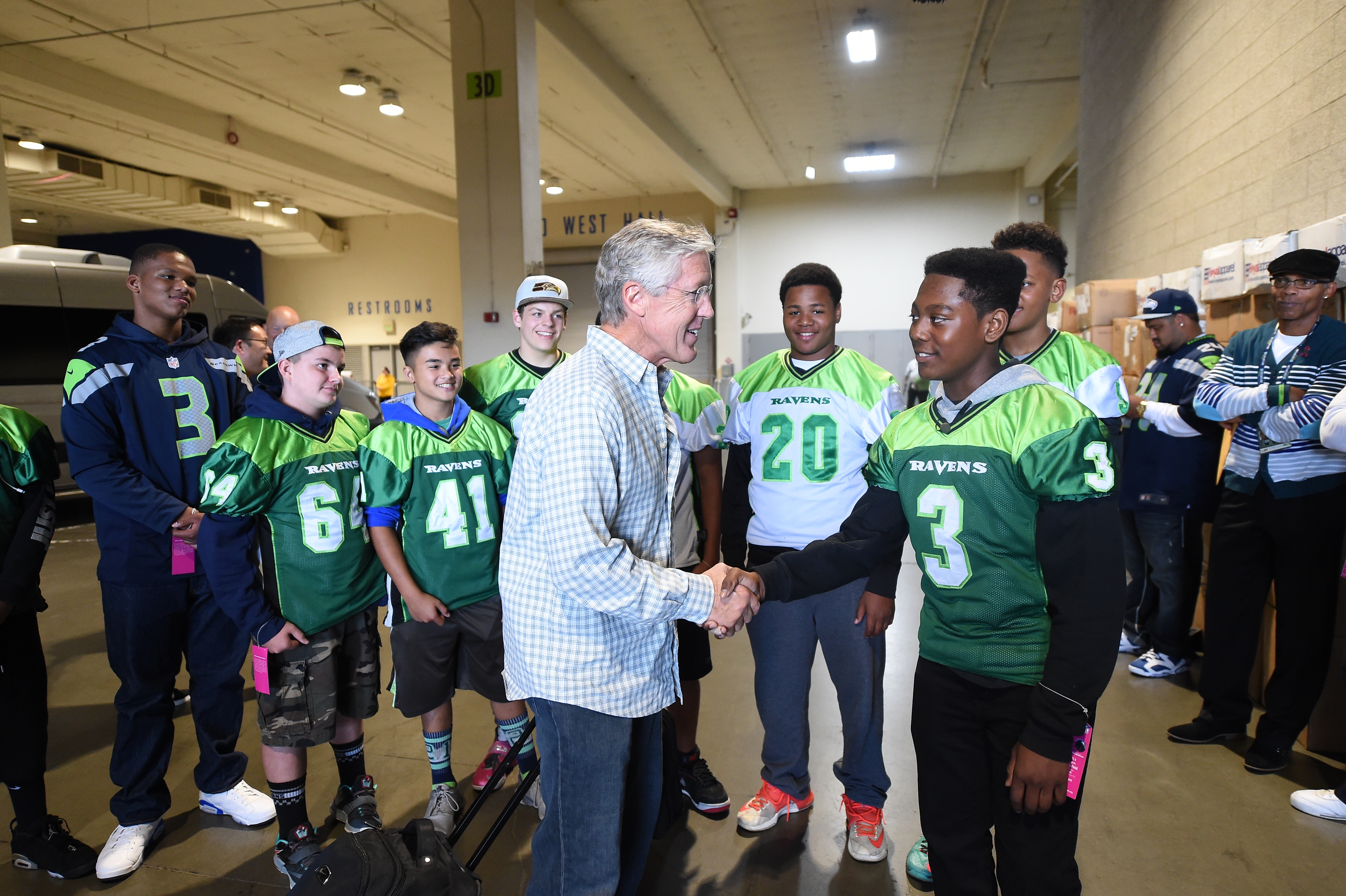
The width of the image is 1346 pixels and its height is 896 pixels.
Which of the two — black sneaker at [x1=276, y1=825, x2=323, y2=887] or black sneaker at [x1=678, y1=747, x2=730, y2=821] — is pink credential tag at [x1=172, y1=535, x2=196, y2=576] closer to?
black sneaker at [x1=276, y1=825, x2=323, y2=887]

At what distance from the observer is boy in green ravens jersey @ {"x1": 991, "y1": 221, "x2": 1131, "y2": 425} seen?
2354 mm

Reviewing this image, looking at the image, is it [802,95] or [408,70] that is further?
[802,95]

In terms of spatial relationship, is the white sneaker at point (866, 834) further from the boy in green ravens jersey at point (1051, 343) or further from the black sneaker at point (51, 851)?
the black sneaker at point (51, 851)

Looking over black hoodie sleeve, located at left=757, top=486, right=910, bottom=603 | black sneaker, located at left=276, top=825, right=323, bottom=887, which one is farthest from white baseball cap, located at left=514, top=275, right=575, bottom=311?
black sneaker, located at left=276, top=825, right=323, bottom=887

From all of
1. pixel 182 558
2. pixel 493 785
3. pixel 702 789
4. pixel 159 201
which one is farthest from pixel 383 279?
pixel 493 785

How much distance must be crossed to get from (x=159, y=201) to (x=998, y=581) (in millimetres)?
16457

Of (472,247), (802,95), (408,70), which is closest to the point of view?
(472,247)

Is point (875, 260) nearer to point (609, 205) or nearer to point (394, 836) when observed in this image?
point (609, 205)

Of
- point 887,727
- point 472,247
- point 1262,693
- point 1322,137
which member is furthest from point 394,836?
point 472,247

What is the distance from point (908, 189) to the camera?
15625 mm

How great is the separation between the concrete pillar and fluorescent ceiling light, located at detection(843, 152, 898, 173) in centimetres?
775

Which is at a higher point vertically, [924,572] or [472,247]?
[472,247]

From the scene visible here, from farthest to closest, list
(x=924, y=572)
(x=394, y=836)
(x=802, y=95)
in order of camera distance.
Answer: (x=802, y=95), (x=924, y=572), (x=394, y=836)

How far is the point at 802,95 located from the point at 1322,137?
8238 mm
